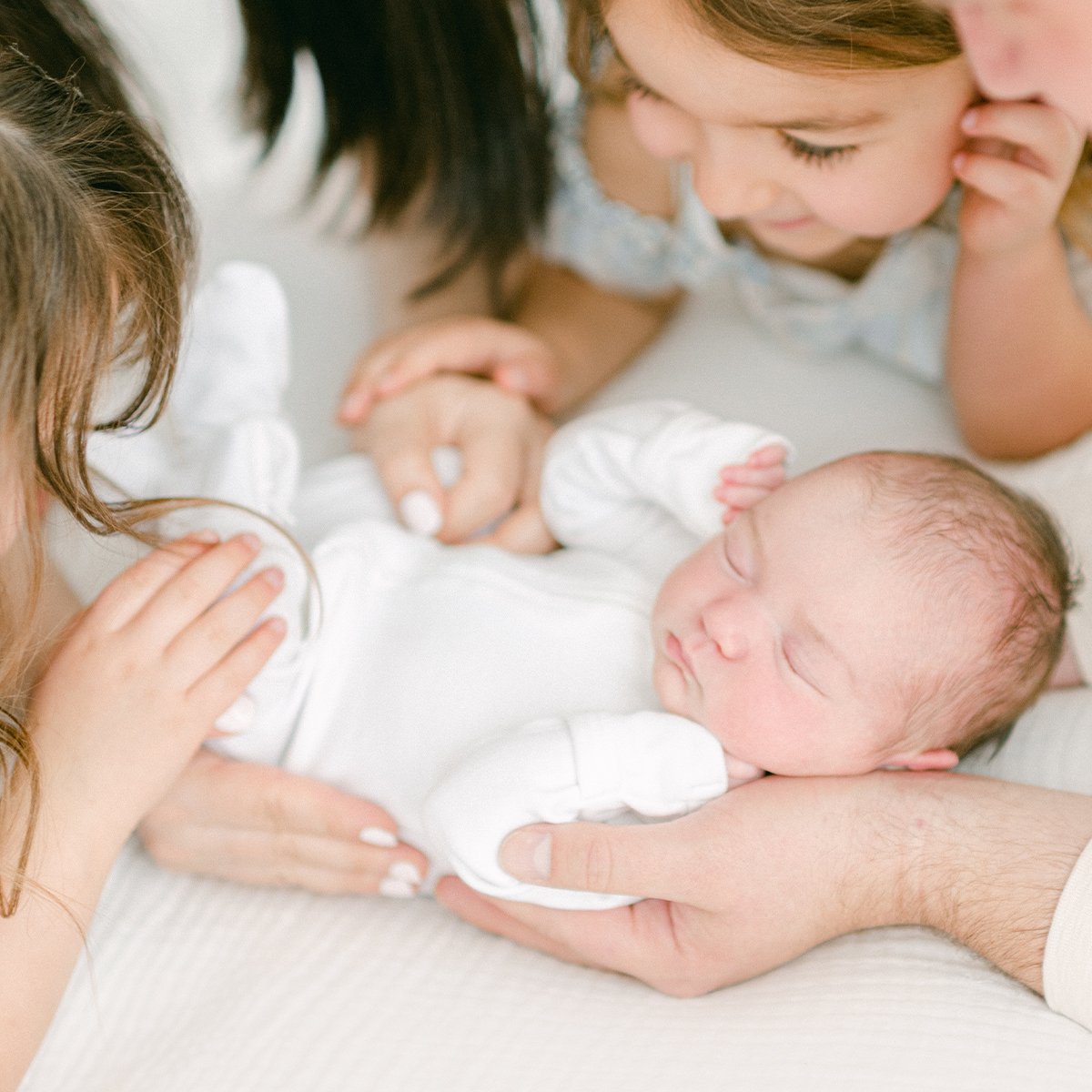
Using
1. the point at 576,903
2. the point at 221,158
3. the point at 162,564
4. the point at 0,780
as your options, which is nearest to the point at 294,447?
the point at 162,564

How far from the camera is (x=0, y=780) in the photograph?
3.06ft

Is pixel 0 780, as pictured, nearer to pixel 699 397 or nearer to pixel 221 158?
pixel 699 397

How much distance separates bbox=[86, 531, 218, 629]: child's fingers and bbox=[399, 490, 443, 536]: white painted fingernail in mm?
254

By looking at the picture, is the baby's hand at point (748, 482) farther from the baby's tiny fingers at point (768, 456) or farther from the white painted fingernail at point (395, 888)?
the white painted fingernail at point (395, 888)

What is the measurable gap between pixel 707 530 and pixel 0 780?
0.66 m

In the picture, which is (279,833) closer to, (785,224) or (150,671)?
(150,671)

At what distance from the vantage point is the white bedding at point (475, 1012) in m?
0.80

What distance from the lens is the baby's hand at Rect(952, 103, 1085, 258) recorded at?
104 centimetres

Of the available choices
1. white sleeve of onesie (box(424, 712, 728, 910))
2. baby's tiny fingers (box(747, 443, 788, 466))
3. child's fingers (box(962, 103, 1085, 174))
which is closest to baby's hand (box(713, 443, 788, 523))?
baby's tiny fingers (box(747, 443, 788, 466))

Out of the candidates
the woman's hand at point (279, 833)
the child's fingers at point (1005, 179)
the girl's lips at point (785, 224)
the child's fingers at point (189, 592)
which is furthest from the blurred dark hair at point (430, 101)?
the woman's hand at point (279, 833)

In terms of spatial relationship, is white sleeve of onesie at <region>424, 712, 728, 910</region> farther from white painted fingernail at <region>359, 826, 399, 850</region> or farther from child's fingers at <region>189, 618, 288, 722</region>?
child's fingers at <region>189, 618, 288, 722</region>

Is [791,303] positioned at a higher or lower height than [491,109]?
lower

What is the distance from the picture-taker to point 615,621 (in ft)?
3.48

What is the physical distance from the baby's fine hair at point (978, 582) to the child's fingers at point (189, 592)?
1.75 ft
